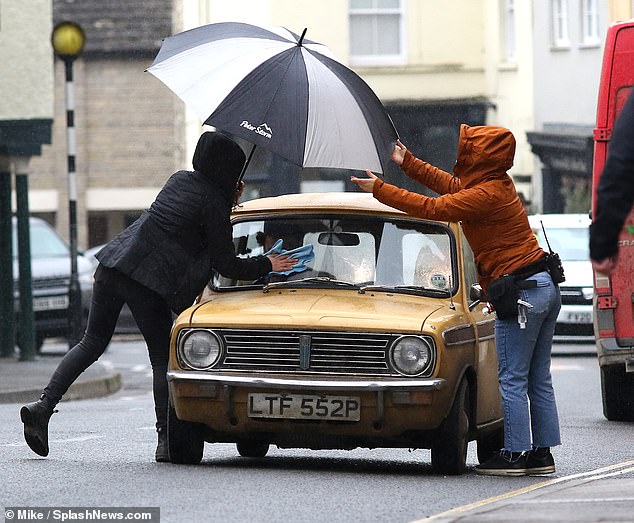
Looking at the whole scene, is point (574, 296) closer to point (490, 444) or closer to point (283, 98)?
point (490, 444)

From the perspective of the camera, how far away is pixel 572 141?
33.4 metres

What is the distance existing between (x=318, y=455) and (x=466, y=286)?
167 centimetres

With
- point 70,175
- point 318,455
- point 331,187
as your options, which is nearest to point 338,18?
point 331,187

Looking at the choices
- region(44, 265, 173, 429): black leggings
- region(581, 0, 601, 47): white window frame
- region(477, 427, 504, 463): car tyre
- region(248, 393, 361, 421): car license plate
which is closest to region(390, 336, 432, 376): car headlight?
region(248, 393, 361, 421): car license plate

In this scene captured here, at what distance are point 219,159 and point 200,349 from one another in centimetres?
112

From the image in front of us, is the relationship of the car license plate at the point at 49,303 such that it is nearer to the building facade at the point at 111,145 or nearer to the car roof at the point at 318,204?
the car roof at the point at 318,204

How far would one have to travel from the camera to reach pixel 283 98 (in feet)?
34.1

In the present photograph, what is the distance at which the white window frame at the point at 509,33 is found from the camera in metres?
36.2

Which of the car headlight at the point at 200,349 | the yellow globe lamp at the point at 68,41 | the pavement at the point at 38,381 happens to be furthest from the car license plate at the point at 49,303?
the car headlight at the point at 200,349

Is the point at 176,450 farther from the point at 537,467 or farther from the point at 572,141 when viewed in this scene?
the point at 572,141

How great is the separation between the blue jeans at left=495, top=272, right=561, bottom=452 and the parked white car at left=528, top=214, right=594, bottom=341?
13.6 metres

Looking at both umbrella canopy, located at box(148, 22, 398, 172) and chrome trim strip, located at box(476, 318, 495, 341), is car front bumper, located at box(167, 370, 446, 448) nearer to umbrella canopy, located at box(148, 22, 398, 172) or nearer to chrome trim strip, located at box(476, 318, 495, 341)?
chrome trim strip, located at box(476, 318, 495, 341)

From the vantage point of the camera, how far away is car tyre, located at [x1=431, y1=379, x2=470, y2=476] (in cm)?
988

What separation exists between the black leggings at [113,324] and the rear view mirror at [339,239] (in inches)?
40.4
